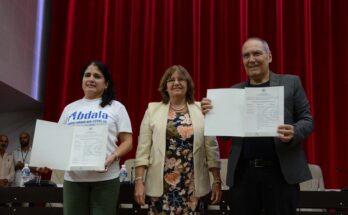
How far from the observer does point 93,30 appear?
18.0 ft

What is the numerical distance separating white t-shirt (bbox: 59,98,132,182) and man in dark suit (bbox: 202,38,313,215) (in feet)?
1.96

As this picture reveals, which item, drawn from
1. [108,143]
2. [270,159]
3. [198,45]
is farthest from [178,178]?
[198,45]

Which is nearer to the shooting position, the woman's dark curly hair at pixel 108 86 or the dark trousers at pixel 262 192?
the dark trousers at pixel 262 192

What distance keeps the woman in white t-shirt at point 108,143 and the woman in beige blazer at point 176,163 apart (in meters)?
0.12

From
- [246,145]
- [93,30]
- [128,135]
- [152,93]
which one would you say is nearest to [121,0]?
[93,30]

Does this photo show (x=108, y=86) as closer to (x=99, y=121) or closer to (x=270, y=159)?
(x=99, y=121)

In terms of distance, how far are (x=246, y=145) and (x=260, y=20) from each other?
3791 mm

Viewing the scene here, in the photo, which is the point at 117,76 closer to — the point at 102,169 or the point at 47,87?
the point at 47,87

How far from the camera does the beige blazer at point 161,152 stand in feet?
6.95

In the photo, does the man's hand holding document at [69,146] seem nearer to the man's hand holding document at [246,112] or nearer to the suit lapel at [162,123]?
the suit lapel at [162,123]

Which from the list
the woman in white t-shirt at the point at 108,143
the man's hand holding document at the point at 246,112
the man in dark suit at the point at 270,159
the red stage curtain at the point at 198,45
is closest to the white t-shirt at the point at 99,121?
the woman in white t-shirt at the point at 108,143

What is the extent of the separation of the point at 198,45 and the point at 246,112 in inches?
140

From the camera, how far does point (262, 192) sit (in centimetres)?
183

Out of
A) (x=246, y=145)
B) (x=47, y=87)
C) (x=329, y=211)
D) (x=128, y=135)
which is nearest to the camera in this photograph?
(x=246, y=145)
